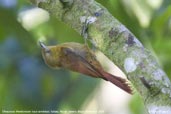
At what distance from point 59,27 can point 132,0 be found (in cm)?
37

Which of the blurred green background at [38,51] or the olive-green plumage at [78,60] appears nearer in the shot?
the olive-green plumage at [78,60]

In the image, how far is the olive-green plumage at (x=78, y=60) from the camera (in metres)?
1.53

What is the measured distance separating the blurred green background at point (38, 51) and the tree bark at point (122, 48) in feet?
2.76

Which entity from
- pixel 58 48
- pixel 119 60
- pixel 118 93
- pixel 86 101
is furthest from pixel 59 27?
pixel 119 60

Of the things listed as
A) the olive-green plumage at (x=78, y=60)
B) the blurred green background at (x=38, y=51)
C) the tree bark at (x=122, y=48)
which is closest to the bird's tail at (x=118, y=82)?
the olive-green plumage at (x=78, y=60)

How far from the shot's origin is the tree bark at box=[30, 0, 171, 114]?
1088mm

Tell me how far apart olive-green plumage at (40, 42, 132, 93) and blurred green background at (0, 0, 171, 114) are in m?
0.63

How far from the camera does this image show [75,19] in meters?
1.33

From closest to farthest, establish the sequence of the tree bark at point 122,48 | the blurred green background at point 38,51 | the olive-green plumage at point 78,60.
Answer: the tree bark at point 122,48
the olive-green plumage at point 78,60
the blurred green background at point 38,51

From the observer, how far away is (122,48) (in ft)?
3.94

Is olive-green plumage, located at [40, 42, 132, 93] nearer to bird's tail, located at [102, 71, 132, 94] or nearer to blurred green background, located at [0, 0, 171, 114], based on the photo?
bird's tail, located at [102, 71, 132, 94]

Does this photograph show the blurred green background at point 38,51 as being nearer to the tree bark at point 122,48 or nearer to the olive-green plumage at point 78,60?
the olive-green plumage at point 78,60

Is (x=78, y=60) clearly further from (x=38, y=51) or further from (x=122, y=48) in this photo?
(x=38, y=51)

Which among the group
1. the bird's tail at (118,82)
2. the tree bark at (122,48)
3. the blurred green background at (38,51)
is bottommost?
the blurred green background at (38,51)
